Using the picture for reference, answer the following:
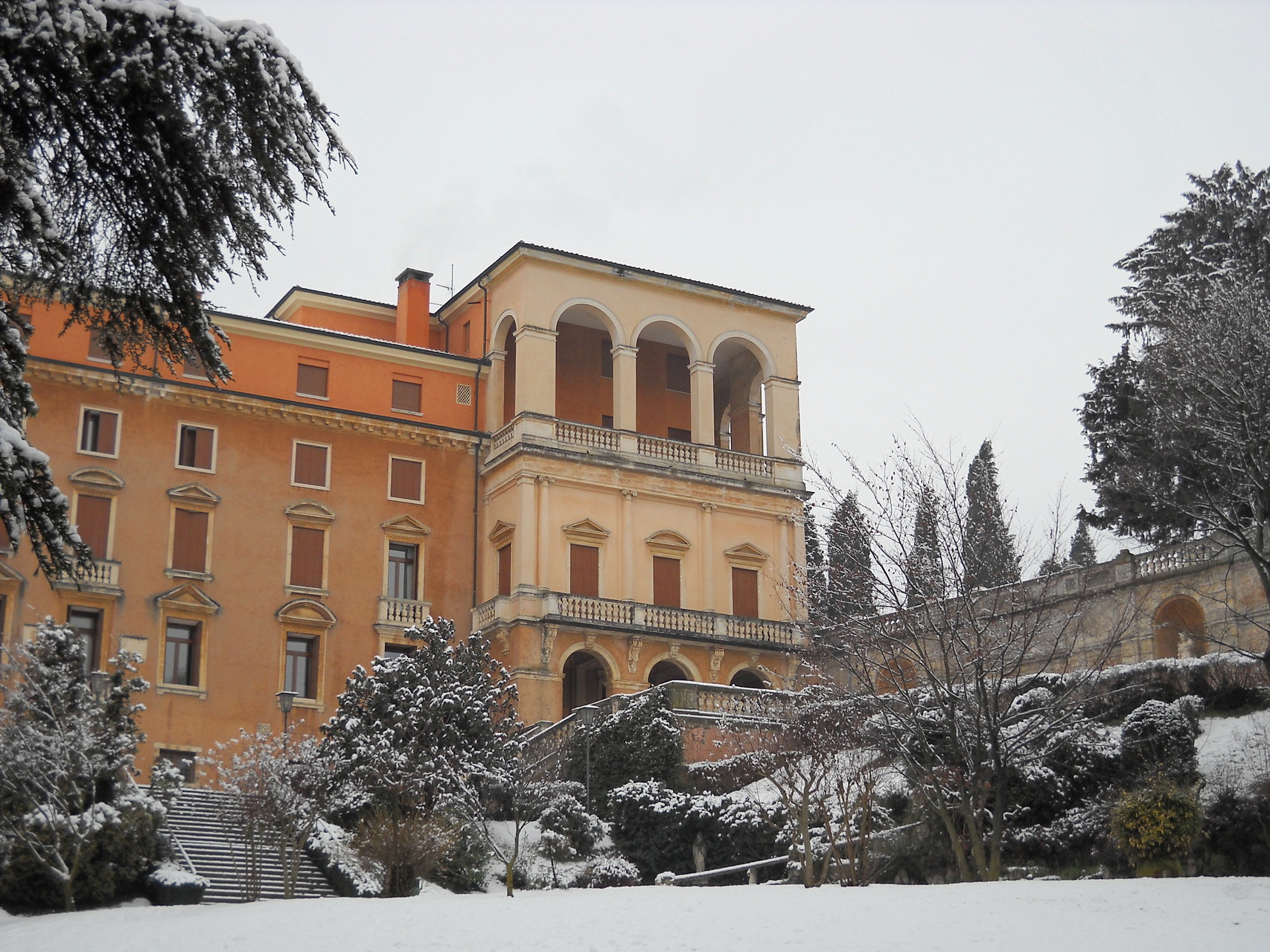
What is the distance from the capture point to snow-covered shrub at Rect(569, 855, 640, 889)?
27.7 meters

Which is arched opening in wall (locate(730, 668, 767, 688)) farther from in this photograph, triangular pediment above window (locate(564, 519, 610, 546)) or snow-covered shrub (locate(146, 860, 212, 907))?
snow-covered shrub (locate(146, 860, 212, 907))

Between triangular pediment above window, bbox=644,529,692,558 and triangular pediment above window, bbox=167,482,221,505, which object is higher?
triangular pediment above window, bbox=167,482,221,505

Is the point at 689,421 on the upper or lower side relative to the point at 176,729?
upper

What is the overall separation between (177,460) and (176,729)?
273 inches

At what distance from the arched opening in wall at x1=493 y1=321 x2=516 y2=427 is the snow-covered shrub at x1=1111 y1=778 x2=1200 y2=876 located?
24.3m

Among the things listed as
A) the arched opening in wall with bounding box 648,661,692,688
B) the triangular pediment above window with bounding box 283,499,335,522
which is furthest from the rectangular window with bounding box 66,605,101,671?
the arched opening in wall with bounding box 648,661,692,688

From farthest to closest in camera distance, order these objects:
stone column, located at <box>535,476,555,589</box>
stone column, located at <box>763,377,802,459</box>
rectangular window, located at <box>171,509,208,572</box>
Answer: stone column, located at <box>763,377,802,459</box> < stone column, located at <box>535,476,555,589</box> < rectangular window, located at <box>171,509,208,572</box>

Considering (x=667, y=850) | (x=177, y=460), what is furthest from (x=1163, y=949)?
(x=177, y=460)

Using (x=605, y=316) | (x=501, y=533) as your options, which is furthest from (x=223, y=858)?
(x=605, y=316)

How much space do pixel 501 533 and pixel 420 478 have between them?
2.79 meters

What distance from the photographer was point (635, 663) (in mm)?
39156

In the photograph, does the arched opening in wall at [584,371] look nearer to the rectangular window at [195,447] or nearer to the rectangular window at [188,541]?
the rectangular window at [195,447]

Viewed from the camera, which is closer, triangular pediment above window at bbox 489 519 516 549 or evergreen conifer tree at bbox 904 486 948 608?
evergreen conifer tree at bbox 904 486 948 608

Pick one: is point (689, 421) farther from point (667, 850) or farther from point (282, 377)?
point (667, 850)
